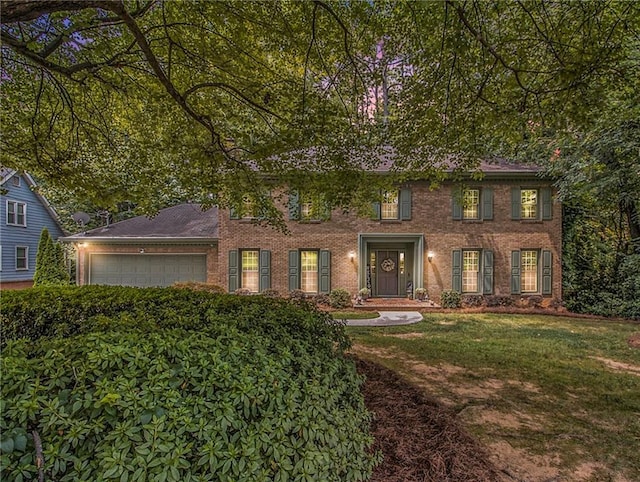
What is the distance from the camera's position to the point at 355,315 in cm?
1062

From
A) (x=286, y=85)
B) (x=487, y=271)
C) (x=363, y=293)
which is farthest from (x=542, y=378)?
(x=487, y=271)

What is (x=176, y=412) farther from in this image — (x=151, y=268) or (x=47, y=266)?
(x=47, y=266)

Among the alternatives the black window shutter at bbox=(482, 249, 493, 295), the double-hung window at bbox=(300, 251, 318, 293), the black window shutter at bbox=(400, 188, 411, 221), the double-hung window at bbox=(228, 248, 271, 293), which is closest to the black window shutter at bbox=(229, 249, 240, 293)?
the double-hung window at bbox=(228, 248, 271, 293)

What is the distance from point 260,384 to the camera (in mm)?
1871

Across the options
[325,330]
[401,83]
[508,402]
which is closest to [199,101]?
[401,83]

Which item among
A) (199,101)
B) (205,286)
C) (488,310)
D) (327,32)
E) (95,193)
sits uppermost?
(327,32)

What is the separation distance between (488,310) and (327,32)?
36.6 ft

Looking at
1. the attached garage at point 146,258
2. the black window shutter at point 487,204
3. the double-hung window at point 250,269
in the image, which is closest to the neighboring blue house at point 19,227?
the attached garage at point 146,258

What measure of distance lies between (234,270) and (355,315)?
5.36m

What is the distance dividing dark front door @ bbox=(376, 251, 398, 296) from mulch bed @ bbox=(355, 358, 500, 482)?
9553mm

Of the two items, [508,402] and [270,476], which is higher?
[270,476]

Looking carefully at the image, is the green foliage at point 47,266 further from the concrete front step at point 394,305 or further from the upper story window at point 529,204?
the upper story window at point 529,204

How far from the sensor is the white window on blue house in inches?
667

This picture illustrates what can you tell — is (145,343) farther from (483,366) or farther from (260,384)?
(483,366)
